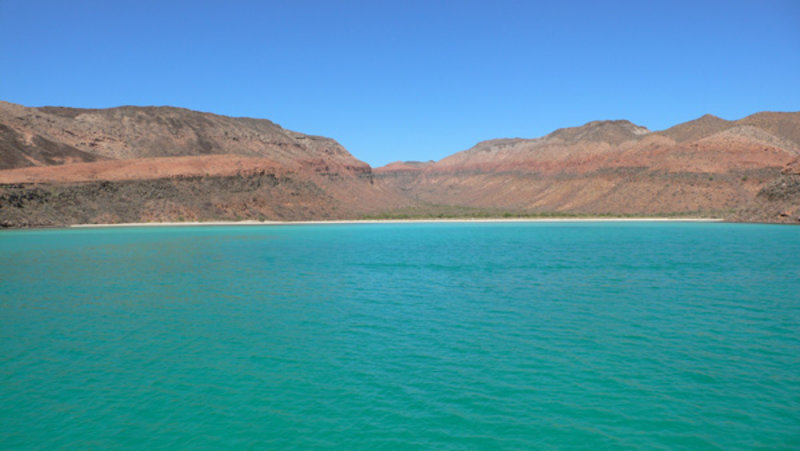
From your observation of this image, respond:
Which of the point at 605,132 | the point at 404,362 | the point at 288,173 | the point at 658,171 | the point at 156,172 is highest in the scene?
the point at 605,132

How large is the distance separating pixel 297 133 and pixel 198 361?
6034 inches

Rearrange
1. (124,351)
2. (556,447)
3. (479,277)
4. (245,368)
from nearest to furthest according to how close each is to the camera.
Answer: (556,447)
(245,368)
(124,351)
(479,277)

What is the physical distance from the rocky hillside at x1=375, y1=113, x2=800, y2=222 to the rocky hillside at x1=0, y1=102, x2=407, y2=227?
47759 mm

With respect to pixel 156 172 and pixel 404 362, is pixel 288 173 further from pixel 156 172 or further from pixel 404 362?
pixel 404 362

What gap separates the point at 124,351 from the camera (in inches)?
547

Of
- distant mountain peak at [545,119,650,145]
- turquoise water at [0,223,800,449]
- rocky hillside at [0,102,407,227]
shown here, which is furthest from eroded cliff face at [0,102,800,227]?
turquoise water at [0,223,800,449]

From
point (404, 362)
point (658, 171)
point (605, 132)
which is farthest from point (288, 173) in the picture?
point (605, 132)

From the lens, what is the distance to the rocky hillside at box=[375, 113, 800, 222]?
4166 inches

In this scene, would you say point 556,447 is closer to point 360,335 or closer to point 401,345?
point 401,345

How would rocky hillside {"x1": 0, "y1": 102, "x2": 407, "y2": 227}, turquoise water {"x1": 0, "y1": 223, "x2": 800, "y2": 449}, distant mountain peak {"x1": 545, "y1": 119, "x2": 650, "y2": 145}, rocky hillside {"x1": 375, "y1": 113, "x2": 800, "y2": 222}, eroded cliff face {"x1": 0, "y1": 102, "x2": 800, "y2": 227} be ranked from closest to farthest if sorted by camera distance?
turquoise water {"x1": 0, "y1": 223, "x2": 800, "y2": 449}, rocky hillside {"x1": 0, "y1": 102, "x2": 407, "y2": 227}, eroded cliff face {"x1": 0, "y1": 102, "x2": 800, "y2": 227}, rocky hillside {"x1": 375, "y1": 113, "x2": 800, "y2": 222}, distant mountain peak {"x1": 545, "y1": 119, "x2": 650, "y2": 145}

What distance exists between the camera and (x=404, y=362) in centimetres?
1281

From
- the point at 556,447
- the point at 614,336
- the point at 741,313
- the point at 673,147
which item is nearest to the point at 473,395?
the point at 556,447

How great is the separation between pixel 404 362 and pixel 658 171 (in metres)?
123

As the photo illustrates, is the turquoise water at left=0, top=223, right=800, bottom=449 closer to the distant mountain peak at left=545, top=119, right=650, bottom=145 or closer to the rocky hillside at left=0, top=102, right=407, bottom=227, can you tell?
the rocky hillside at left=0, top=102, right=407, bottom=227
